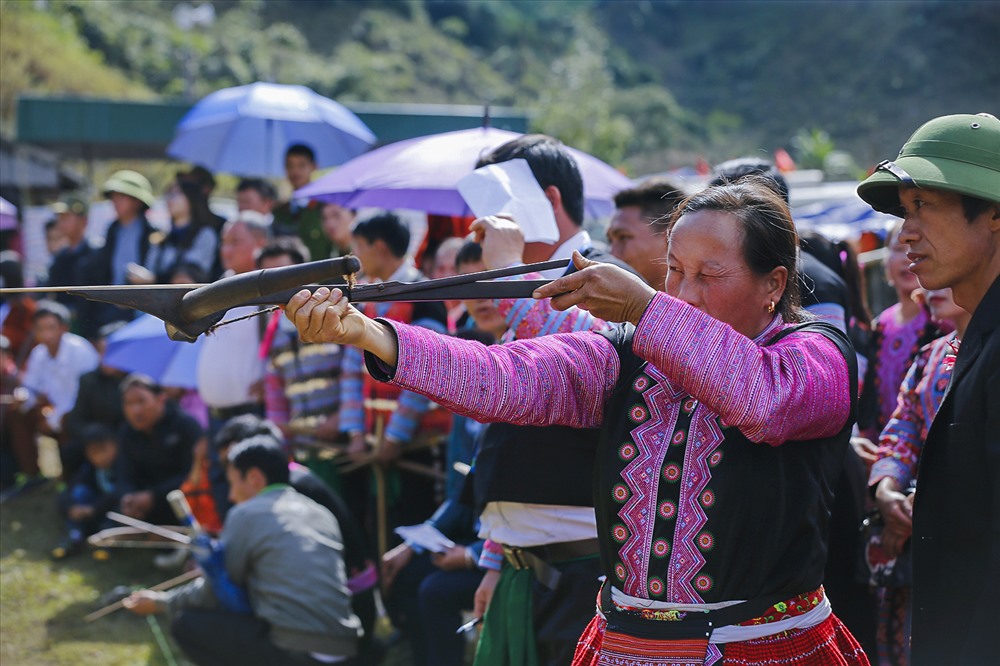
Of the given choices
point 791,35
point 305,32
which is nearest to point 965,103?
point 791,35

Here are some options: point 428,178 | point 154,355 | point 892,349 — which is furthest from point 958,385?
point 154,355

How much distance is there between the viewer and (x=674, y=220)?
88.0 inches

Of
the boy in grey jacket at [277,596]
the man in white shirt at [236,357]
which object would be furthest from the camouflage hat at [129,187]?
the boy in grey jacket at [277,596]

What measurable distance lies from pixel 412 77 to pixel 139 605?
197ft

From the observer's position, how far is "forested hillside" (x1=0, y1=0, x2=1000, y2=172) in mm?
46281

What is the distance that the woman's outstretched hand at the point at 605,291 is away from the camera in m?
1.93

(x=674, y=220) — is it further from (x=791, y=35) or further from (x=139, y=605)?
(x=791, y=35)

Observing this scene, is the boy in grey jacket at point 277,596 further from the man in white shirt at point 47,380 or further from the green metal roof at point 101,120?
the green metal roof at point 101,120

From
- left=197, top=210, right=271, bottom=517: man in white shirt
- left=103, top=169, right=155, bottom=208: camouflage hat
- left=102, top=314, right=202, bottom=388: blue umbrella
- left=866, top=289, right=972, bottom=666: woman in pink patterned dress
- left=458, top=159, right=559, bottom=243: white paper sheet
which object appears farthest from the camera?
left=103, top=169, right=155, bottom=208: camouflage hat

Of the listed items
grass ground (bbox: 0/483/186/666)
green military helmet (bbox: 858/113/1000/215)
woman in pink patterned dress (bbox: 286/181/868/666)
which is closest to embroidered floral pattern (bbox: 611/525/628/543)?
woman in pink patterned dress (bbox: 286/181/868/666)

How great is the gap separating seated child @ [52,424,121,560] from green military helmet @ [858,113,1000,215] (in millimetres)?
5743

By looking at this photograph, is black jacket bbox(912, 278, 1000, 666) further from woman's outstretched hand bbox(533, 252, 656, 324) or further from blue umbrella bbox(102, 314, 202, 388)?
blue umbrella bbox(102, 314, 202, 388)

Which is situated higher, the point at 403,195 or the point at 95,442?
the point at 403,195

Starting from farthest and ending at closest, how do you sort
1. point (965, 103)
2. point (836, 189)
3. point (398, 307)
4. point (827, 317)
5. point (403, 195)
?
point (965, 103)
point (836, 189)
point (403, 195)
point (398, 307)
point (827, 317)
